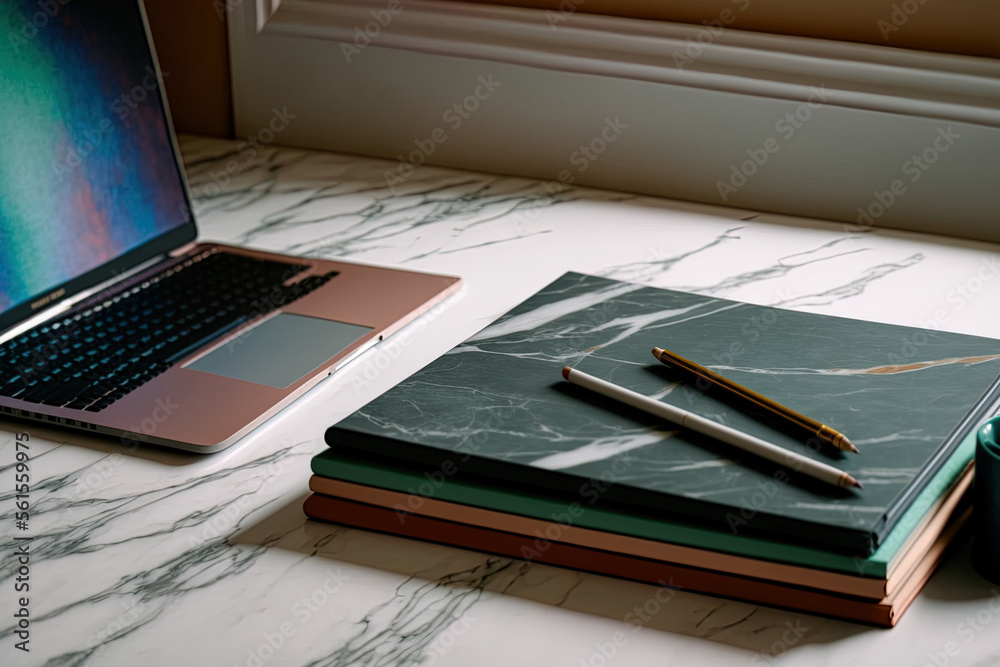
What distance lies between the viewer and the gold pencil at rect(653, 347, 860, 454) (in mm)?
597

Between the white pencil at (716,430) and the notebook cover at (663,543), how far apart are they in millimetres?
50

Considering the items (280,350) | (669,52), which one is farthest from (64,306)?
(669,52)

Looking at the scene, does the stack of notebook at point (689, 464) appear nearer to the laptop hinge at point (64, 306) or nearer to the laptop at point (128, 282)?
the laptop at point (128, 282)

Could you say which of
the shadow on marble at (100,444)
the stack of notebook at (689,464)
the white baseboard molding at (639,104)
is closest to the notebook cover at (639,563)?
the stack of notebook at (689,464)

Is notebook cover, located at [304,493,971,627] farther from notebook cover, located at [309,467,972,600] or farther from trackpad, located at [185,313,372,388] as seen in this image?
trackpad, located at [185,313,372,388]

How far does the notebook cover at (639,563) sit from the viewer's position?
1.83 feet

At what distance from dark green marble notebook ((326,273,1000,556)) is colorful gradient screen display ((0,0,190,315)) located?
0.39 metres

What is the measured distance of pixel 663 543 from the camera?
0.58 metres

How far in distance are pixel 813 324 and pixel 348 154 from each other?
79cm

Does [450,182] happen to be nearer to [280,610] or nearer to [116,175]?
[116,175]

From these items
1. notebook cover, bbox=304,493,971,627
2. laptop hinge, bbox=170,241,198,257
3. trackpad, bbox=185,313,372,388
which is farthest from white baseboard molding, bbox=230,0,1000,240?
notebook cover, bbox=304,493,971,627

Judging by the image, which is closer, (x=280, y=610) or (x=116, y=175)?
(x=280, y=610)

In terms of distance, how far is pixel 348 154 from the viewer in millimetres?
1402

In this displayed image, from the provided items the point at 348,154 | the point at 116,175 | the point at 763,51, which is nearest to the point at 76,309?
the point at 116,175
